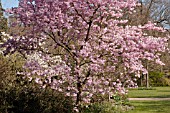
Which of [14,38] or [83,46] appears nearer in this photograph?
[83,46]

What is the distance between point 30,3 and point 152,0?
24.8 metres

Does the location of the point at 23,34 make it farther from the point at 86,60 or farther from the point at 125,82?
the point at 125,82

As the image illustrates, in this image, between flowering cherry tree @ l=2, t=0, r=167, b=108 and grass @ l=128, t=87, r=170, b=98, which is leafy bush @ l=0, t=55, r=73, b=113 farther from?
grass @ l=128, t=87, r=170, b=98

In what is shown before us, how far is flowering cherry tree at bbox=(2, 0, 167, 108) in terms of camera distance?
Result: 25.4 ft

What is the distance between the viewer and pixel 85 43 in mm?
7742

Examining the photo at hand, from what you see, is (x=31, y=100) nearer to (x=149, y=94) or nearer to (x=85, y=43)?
(x=85, y=43)

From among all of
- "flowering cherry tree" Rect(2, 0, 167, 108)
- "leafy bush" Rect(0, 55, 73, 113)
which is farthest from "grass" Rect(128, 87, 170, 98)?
"flowering cherry tree" Rect(2, 0, 167, 108)

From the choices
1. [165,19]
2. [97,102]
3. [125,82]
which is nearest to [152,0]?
[165,19]

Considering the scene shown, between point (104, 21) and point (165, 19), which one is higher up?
point (165, 19)

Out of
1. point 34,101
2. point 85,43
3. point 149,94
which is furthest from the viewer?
point 149,94

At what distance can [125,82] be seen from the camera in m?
8.64

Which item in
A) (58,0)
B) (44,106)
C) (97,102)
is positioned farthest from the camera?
(97,102)

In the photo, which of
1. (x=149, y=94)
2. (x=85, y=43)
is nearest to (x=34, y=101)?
(x=85, y=43)

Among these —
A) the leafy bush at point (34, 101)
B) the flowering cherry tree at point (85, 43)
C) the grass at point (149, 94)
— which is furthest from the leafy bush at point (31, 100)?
the grass at point (149, 94)
